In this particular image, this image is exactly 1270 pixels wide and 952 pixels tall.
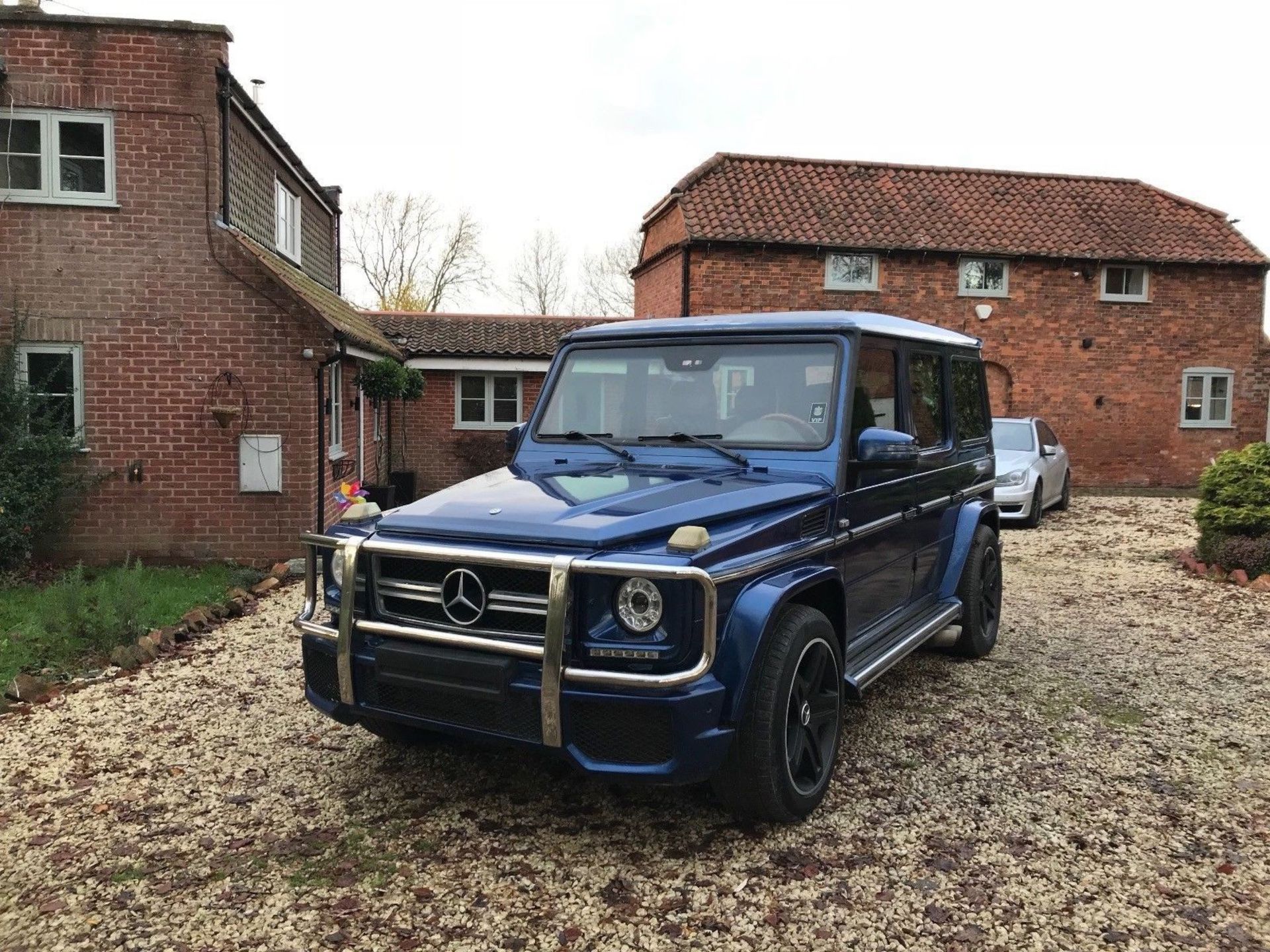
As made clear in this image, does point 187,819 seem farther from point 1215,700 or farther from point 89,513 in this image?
point 89,513

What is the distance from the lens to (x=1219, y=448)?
20438 mm

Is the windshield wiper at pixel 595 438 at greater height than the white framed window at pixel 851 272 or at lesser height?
lesser

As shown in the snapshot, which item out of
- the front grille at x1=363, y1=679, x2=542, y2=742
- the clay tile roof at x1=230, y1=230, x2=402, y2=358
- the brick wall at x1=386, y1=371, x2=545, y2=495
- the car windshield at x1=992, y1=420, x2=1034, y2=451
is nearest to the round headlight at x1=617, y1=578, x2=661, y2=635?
the front grille at x1=363, y1=679, x2=542, y2=742

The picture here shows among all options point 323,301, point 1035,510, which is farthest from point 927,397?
point 323,301

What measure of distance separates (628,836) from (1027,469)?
11127 mm

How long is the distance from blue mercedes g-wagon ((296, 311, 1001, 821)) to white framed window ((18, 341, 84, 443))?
706cm

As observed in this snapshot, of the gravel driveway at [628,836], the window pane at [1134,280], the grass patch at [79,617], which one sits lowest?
the gravel driveway at [628,836]

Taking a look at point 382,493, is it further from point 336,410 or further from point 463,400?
point 463,400

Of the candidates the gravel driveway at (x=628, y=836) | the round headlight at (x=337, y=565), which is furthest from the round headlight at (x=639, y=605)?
the round headlight at (x=337, y=565)

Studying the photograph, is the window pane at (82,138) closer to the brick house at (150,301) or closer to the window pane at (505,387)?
the brick house at (150,301)

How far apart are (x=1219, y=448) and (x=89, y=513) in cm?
2077

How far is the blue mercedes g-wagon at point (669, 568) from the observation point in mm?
3225

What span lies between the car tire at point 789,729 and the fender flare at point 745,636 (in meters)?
0.08

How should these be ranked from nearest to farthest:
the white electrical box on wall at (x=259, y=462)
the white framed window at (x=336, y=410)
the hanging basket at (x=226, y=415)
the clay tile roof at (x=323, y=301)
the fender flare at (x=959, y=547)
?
the fender flare at (x=959, y=547) < the hanging basket at (x=226, y=415) < the clay tile roof at (x=323, y=301) < the white electrical box on wall at (x=259, y=462) < the white framed window at (x=336, y=410)
